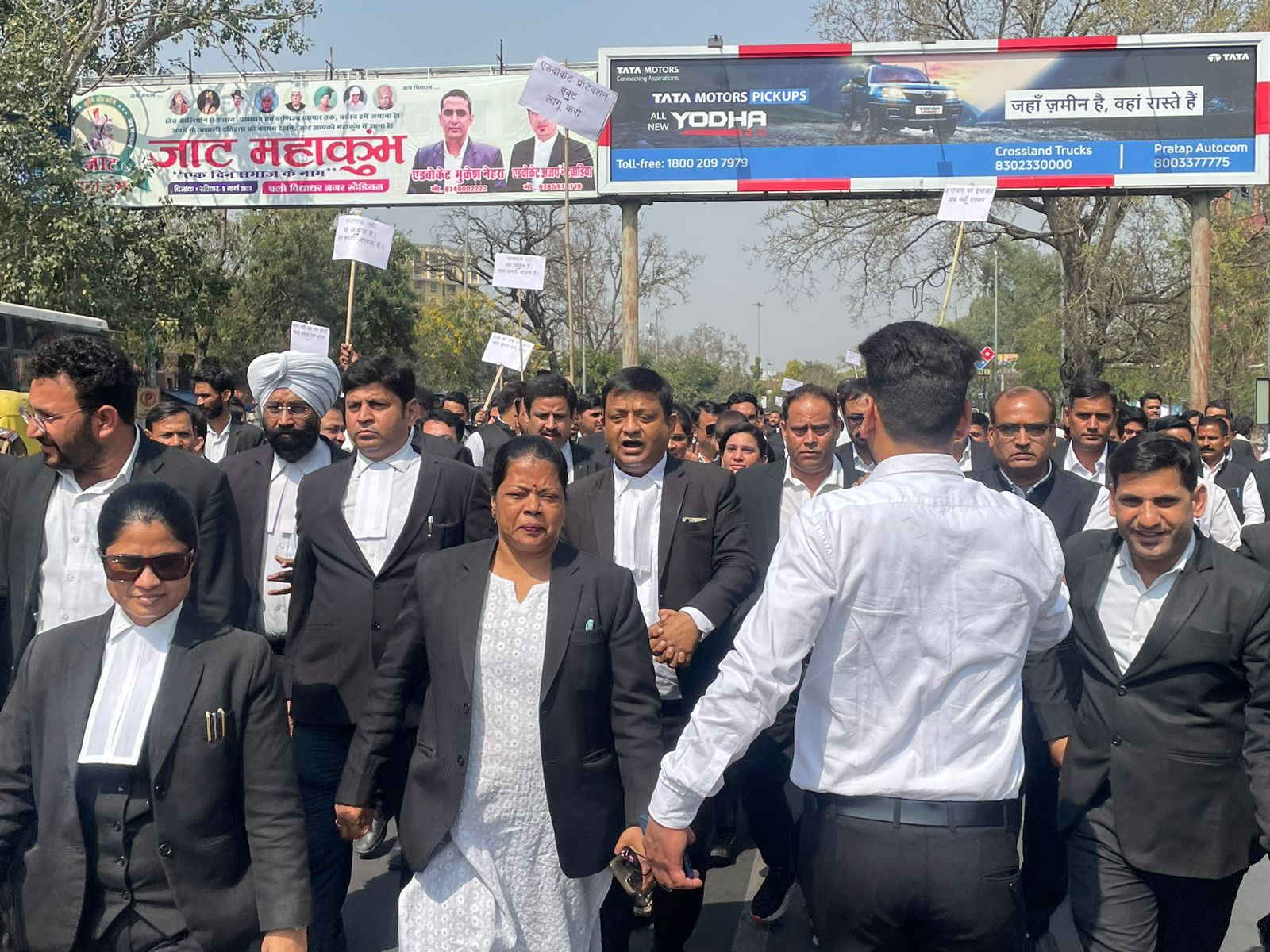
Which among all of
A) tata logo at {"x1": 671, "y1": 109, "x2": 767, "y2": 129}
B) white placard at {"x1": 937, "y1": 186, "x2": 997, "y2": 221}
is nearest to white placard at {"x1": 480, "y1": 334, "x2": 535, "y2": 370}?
white placard at {"x1": 937, "y1": 186, "x2": 997, "y2": 221}

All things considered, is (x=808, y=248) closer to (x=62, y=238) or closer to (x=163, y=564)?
(x=62, y=238)

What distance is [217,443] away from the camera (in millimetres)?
8422

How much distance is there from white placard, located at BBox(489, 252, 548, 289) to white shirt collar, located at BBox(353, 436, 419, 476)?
780 cm

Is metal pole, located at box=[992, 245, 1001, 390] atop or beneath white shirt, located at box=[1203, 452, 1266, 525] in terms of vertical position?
atop

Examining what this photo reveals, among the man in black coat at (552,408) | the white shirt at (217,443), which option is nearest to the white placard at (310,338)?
the white shirt at (217,443)

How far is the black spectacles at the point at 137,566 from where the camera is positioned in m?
2.96

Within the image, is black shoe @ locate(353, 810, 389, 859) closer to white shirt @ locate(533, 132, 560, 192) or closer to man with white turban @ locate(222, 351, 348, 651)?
man with white turban @ locate(222, 351, 348, 651)

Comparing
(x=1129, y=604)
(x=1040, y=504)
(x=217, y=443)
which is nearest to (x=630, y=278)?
(x=217, y=443)

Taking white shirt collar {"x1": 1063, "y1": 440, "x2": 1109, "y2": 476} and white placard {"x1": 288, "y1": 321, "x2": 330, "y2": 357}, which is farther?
white placard {"x1": 288, "y1": 321, "x2": 330, "y2": 357}

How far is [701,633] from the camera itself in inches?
172

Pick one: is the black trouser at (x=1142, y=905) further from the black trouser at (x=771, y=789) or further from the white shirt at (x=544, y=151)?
the white shirt at (x=544, y=151)

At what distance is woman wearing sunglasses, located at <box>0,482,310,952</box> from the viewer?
2.88 m

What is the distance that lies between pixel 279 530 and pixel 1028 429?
3.08 metres

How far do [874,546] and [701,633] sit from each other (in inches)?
63.7
